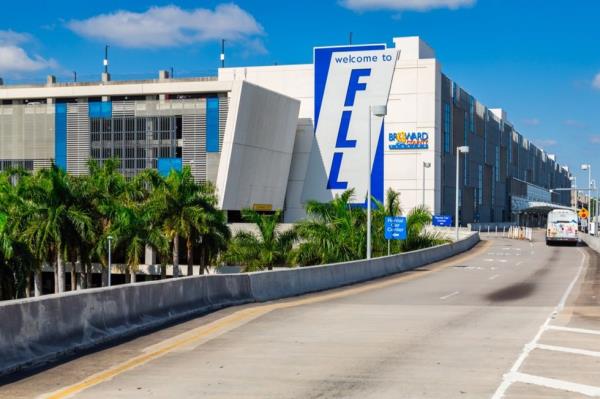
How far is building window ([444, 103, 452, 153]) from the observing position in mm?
98594

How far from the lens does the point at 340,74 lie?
89188 millimetres

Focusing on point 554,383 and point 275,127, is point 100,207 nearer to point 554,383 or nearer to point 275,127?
point 275,127

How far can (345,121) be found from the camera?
88.9m

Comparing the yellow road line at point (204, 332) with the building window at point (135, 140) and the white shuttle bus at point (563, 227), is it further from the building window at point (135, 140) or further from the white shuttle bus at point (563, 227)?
the building window at point (135, 140)

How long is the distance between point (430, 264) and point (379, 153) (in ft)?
153

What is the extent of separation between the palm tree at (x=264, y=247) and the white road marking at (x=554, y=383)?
37879 mm

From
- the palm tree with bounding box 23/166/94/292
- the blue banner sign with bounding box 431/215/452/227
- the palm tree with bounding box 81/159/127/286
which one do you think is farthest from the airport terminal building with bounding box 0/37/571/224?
the palm tree with bounding box 23/166/94/292

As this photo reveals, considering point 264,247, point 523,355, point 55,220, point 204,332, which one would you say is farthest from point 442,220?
point 523,355

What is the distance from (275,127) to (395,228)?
135 ft

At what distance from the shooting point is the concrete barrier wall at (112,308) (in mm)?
11203

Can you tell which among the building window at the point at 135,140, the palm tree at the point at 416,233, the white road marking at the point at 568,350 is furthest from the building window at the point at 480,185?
the white road marking at the point at 568,350

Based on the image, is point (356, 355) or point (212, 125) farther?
point (212, 125)

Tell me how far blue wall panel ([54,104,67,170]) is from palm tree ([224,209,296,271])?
38395 millimetres

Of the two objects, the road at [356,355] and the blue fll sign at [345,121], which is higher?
the blue fll sign at [345,121]
